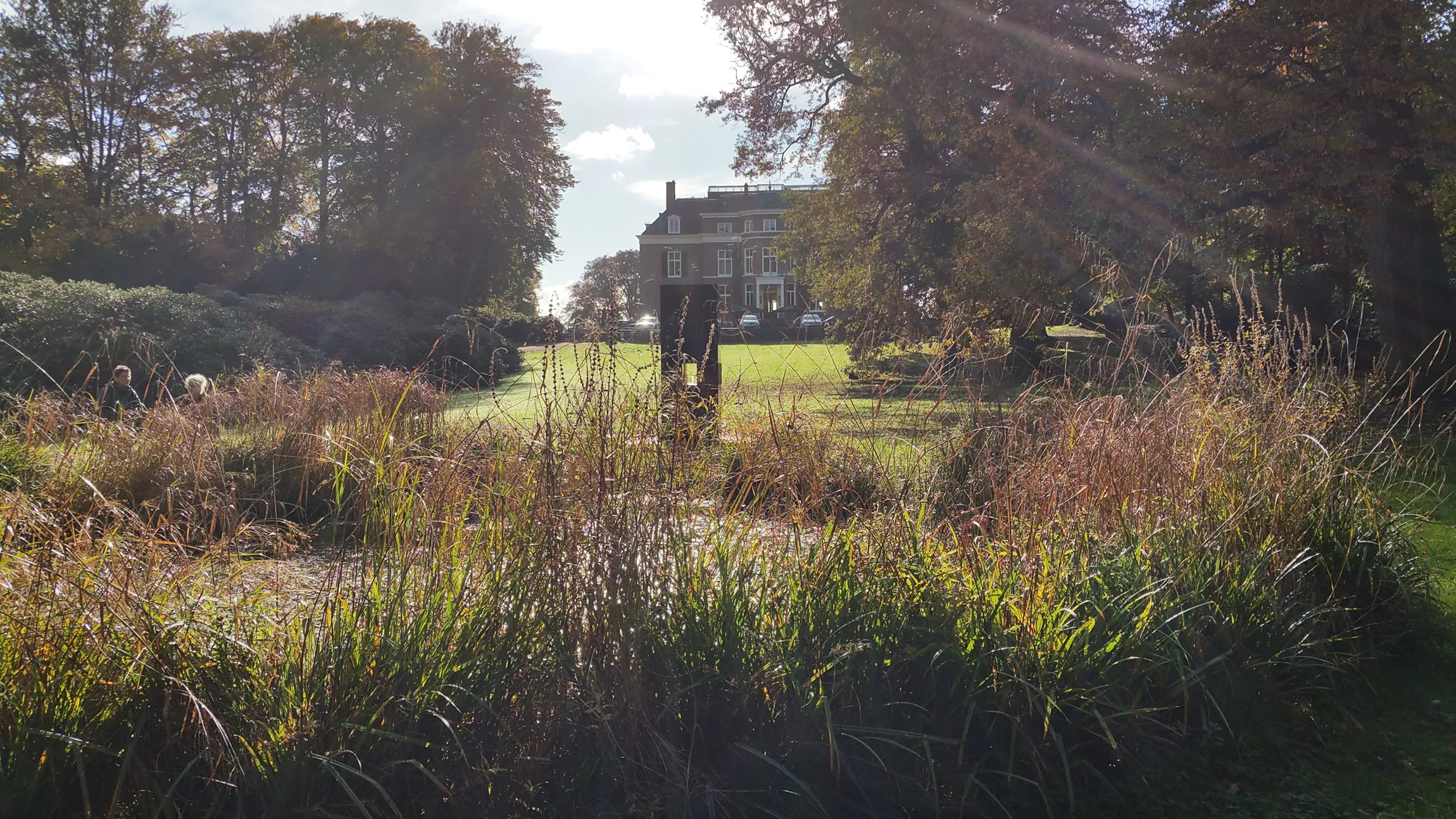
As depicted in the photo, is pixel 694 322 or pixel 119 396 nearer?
pixel 694 322

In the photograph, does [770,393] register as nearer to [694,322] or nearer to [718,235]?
[694,322]

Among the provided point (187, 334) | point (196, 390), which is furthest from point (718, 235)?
point (196, 390)

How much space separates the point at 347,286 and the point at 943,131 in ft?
74.5

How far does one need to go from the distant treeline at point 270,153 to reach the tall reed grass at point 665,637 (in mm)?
27568

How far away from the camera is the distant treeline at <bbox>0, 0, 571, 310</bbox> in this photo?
87.1ft

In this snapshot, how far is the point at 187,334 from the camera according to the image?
46.1ft

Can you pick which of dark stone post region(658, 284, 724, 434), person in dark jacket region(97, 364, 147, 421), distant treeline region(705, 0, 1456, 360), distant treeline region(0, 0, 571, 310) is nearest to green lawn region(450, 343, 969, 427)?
dark stone post region(658, 284, 724, 434)

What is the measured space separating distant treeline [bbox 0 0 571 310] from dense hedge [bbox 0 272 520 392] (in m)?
10.7

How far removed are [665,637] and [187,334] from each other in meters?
14.1

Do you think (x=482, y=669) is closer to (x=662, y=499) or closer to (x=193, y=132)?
(x=662, y=499)

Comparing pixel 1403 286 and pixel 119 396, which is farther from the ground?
pixel 1403 286

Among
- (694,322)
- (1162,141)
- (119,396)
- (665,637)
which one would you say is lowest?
(665,637)

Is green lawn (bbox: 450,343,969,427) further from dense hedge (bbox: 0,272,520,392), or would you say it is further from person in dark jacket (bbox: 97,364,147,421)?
person in dark jacket (bbox: 97,364,147,421)

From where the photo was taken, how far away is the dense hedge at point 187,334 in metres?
11.6
